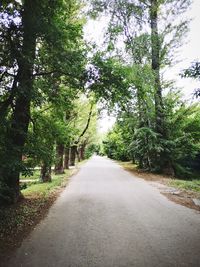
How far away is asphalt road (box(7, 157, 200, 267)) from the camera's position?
4605mm

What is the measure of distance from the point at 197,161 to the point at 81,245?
77.9ft

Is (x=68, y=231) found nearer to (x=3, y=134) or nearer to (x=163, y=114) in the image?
(x=3, y=134)

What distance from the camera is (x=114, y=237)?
5758mm

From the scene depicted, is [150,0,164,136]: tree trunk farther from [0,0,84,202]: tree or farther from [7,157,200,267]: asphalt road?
[0,0,84,202]: tree

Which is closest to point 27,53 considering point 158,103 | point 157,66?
point 158,103

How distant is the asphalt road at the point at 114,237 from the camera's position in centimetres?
461

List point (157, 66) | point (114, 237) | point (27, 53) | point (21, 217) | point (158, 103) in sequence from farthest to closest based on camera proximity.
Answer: point (157, 66)
point (158, 103)
point (21, 217)
point (27, 53)
point (114, 237)

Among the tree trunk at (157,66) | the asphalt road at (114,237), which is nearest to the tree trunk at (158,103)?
the tree trunk at (157,66)

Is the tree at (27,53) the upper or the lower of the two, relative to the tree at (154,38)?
lower

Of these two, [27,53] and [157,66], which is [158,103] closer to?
[157,66]

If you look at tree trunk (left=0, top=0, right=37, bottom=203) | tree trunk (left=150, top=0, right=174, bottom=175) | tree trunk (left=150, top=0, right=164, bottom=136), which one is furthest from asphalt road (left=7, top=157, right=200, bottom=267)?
tree trunk (left=150, top=0, right=164, bottom=136)

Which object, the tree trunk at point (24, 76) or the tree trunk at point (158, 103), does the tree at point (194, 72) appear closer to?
the tree trunk at point (24, 76)

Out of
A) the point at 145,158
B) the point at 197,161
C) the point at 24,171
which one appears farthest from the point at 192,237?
the point at 197,161

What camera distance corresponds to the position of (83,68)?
8250mm
